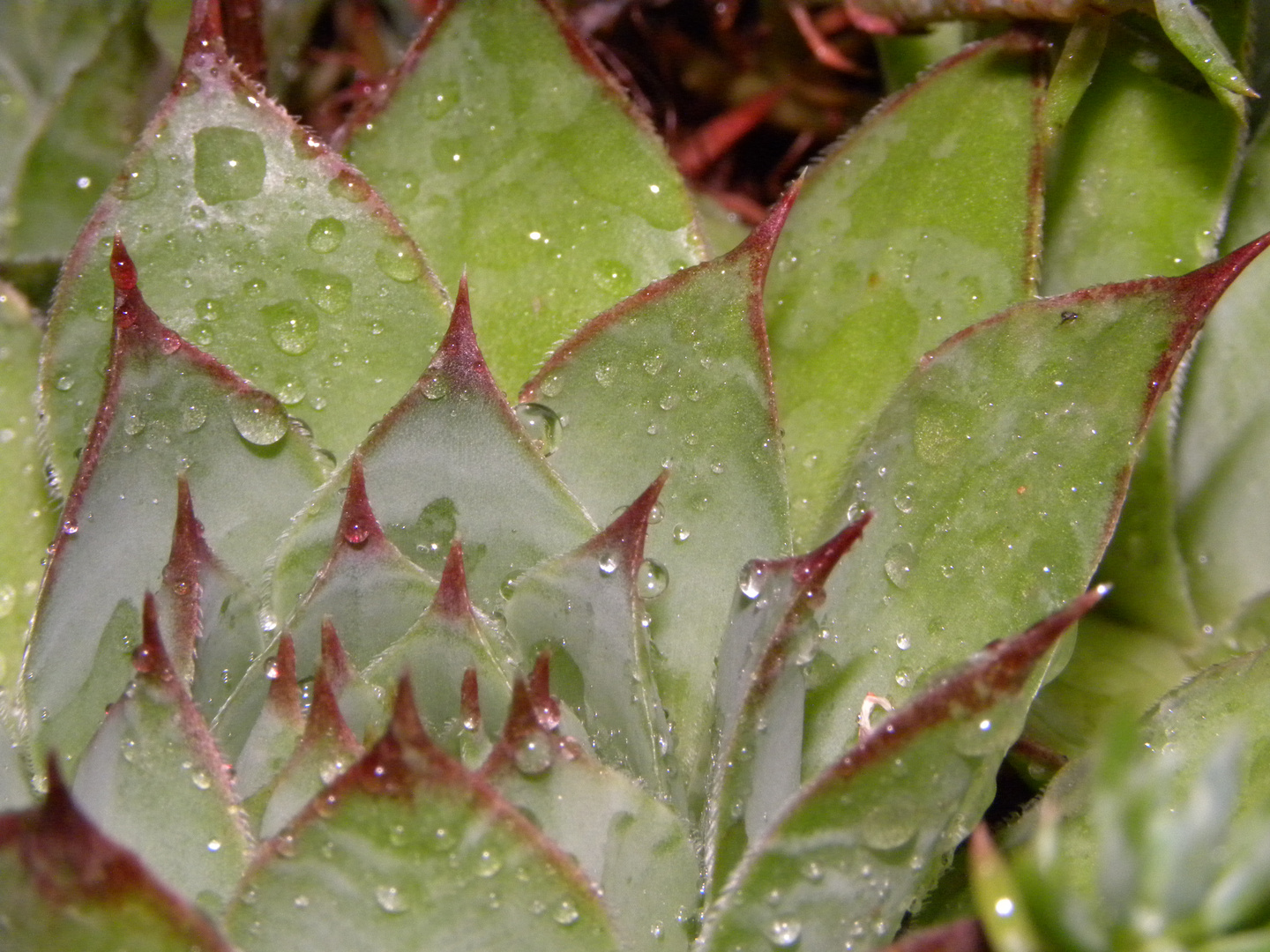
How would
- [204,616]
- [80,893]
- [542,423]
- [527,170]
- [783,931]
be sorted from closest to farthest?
1. [80,893]
2. [783,931]
3. [204,616]
4. [542,423]
5. [527,170]

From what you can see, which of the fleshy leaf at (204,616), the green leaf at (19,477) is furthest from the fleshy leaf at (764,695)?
the green leaf at (19,477)

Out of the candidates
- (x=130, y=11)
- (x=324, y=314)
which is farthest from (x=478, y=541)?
(x=130, y=11)

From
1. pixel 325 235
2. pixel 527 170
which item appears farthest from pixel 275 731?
pixel 527 170

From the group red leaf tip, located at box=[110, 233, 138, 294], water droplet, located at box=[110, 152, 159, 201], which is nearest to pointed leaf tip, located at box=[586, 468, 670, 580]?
red leaf tip, located at box=[110, 233, 138, 294]

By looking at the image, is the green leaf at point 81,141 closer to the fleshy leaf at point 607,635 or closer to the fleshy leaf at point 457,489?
the fleshy leaf at point 457,489

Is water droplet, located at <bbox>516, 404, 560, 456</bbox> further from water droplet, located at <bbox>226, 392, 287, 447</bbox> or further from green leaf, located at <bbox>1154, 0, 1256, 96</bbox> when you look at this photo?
green leaf, located at <bbox>1154, 0, 1256, 96</bbox>

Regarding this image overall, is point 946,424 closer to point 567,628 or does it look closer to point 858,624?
point 858,624

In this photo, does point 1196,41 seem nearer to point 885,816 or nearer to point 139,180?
point 885,816
